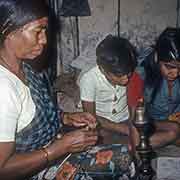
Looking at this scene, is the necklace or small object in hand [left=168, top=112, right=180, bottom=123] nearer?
the necklace

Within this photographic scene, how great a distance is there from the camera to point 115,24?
4.30 meters

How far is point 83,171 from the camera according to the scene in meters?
2.07

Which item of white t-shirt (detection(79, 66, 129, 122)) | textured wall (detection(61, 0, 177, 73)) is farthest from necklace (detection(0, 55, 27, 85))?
textured wall (detection(61, 0, 177, 73))

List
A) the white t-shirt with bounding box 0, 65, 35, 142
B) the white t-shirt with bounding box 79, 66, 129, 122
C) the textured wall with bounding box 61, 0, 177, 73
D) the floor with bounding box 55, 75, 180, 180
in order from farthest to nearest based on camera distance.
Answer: the textured wall with bounding box 61, 0, 177, 73 → the white t-shirt with bounding box 79, 66, 129, 122 → the floor with bounding box 55, 75, 180, 180 → the white t-shirt with bounding box 0, 65, 35, 142

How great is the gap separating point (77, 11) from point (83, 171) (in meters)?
2.51

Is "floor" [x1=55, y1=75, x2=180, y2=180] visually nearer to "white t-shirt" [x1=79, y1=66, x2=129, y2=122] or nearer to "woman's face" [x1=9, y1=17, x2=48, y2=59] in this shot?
"white t-shirt" [x1=79, y1=66, x2=129, y2=122]

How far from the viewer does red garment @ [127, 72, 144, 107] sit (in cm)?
309

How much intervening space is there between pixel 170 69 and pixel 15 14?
1.56 m

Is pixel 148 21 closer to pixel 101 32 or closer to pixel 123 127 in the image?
pixel 101 32

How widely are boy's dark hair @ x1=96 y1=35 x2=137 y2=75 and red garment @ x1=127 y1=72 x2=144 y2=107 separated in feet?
0.64

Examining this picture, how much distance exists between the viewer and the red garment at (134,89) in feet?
10.2

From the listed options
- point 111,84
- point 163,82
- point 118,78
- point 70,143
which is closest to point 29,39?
point 70,143

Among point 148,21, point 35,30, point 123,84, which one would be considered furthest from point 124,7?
point 35,30

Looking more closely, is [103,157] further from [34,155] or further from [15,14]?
[15,14]
